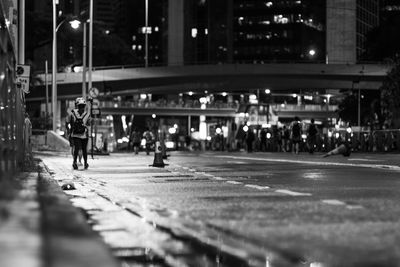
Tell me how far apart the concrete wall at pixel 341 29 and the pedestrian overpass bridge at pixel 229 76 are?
5341cm

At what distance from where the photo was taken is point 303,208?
9195 mm

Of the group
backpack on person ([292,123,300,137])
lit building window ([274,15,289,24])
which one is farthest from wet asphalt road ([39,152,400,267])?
lit building window ([274,15,289,24])

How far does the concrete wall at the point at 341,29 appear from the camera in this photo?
431ft

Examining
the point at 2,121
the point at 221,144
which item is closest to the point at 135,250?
the point at 2,121

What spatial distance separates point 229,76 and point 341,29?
66198 millimetres

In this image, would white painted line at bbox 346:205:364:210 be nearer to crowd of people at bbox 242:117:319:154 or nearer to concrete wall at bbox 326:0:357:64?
crowd of people at bbox 242:117:319:154

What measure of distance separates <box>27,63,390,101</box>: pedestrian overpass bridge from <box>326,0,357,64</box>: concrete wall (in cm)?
5341

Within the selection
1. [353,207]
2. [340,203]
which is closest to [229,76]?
[340,203]

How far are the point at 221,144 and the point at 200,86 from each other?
16701mm

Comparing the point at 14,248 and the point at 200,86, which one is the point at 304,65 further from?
the point at 14,248

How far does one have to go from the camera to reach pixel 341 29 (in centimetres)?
13500

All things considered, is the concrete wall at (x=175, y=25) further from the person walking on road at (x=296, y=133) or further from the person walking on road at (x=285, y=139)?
the person walking on road at (x=296, y=133)

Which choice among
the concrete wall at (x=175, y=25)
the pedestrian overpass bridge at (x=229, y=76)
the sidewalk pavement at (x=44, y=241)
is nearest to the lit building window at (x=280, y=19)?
the concrete wall at (x=175, y=25)

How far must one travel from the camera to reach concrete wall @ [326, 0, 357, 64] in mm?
131375
